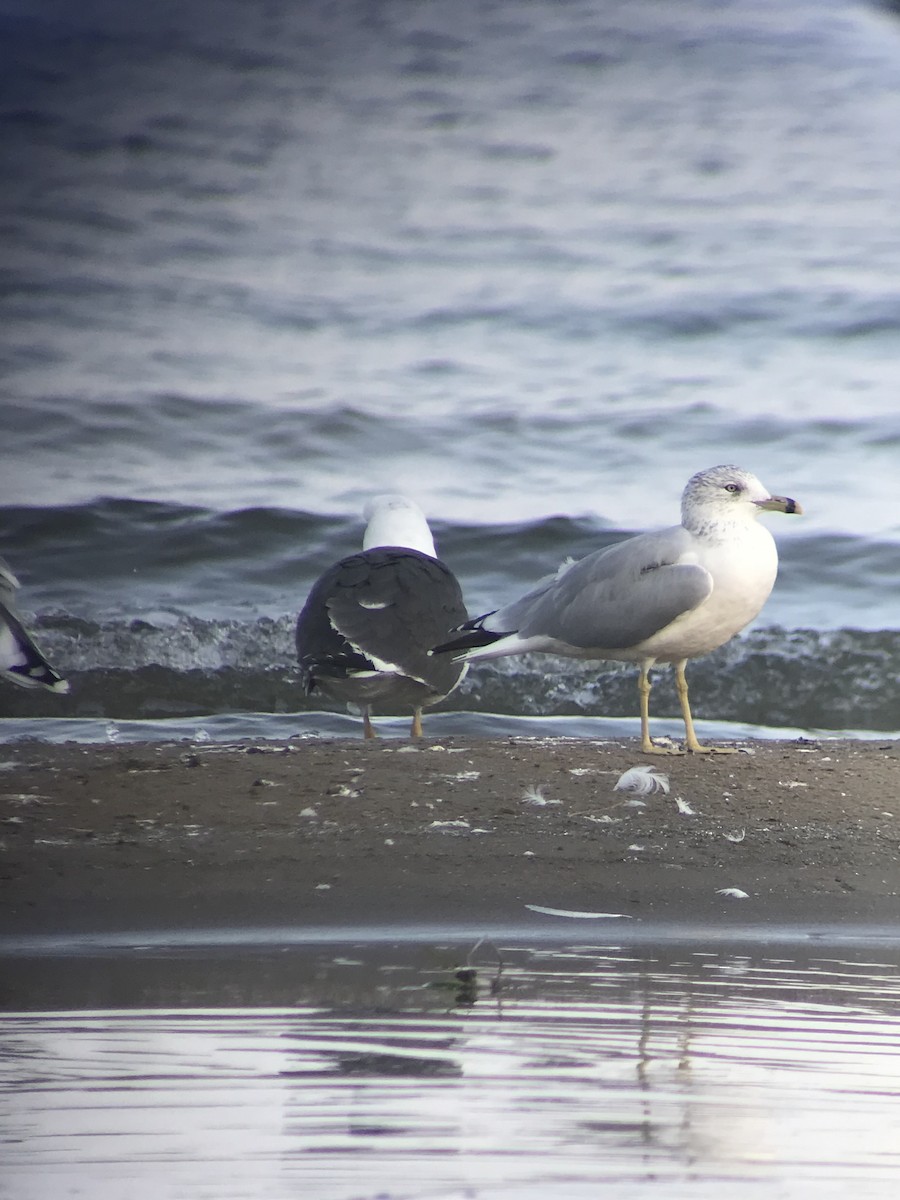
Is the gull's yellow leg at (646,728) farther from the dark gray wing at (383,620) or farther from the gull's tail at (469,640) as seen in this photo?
the dark gray wing at (383,620)

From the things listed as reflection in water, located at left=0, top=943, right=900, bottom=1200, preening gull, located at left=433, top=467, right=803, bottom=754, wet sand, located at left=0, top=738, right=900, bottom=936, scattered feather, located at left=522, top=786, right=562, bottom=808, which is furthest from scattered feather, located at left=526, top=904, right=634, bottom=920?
preening gull, located at left=433, top=467, right=803, bottom=754

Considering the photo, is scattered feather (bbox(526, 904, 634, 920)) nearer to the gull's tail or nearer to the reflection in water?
the reflection in water

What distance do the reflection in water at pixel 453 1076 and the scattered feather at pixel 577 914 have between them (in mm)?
428

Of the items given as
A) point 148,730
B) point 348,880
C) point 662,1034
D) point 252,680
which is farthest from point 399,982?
point 252,680

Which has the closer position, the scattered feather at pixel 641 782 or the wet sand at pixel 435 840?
the wet sand at pixel 435 840

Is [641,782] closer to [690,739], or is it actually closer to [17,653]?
[690,739]

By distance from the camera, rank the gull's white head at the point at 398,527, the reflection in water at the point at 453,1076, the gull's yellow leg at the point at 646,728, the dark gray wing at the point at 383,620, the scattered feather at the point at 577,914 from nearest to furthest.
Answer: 1. the reflection in water at the point at 453,1076
2. the scattered feather at the point at 577,914
3. the gull's yellow leg at the point at 646,728
4. the dark gray wing at the point at 383,620
5. the gull's white head at the point at 398,527

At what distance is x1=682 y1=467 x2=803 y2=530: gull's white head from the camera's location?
264 inches

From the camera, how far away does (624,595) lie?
659cm

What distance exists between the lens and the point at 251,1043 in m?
3.12

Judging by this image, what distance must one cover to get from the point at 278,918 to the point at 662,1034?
1471 mm

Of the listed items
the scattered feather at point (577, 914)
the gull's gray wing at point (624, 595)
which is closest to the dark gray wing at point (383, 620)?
the gull's gray wing at point (624, 595)

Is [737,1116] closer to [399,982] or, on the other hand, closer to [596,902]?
[399,982]

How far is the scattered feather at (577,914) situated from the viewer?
4.46 metres
